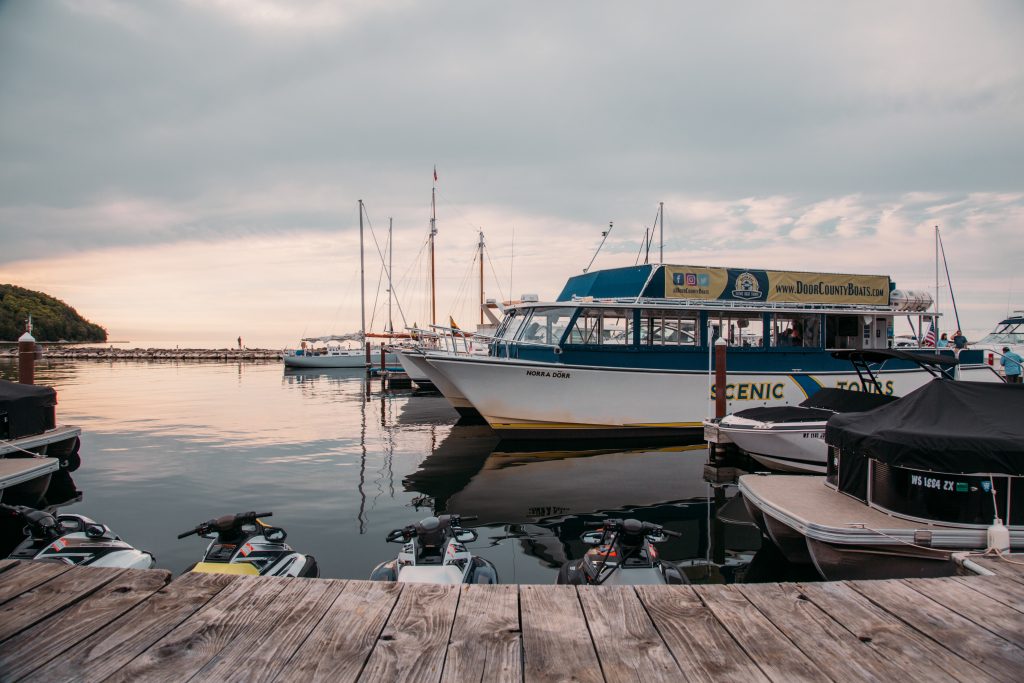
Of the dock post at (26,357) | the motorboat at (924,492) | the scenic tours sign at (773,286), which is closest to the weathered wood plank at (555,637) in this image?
the motorboat at (924,492)

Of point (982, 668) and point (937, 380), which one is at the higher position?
point (937, 380)

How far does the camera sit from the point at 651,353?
18453 mm

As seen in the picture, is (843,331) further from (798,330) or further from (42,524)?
(42,524)

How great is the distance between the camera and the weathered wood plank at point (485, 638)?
271 cm

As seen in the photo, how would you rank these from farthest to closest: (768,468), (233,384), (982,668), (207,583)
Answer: (233,384), (768,468), (207,583), (982,668)

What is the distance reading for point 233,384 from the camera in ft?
141

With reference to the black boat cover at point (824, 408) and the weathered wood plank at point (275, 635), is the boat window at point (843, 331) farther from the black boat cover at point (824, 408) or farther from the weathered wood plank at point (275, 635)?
the weathered wood plank at point (275, 635)

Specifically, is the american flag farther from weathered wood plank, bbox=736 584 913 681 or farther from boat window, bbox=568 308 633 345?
weathered wood plank, bbox=736 584 913 681

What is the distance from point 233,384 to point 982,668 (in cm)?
4517

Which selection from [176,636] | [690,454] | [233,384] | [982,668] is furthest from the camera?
[233,384]

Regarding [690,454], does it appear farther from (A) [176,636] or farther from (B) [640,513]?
(A) [176,636]

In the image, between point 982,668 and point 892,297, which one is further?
point 892,297

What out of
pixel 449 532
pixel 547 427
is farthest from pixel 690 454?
pixel 449 532

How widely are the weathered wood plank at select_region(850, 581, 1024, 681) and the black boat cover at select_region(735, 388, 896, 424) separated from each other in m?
8.65
